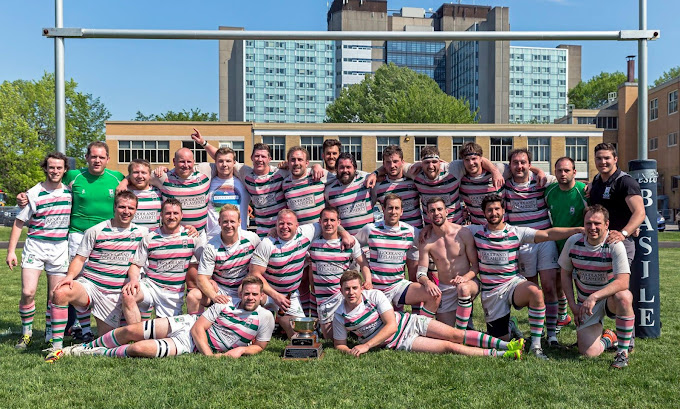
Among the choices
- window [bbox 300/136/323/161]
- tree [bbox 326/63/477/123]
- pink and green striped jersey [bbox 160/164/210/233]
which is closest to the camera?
pink and green striped jersey [bbox 160/164/210/233]

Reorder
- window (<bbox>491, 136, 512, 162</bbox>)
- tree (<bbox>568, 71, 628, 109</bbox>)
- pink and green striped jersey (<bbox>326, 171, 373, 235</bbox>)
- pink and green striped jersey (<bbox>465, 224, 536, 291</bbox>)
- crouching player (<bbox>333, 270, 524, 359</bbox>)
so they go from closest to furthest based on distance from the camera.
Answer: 1. crouching player (<bbox>333, 270, 524, 359</bbox>)
2. pink and green striped jersey (<bbox>465, 224, 536, 291</bbox>)
3. pink and green striped jersey (<bbox>326, 171, 373, 235</bbox>)
4. window (<bbox>491, 136, 512, 162</bbox>)
5. tree (<bbox>568, 71, 628, 109</bbox>)

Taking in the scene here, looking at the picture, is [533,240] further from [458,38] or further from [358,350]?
[458,38]

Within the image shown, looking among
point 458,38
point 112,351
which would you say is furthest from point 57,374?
point 458,38

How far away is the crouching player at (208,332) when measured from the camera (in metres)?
5.41

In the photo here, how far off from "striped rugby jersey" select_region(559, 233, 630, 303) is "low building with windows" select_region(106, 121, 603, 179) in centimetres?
3856

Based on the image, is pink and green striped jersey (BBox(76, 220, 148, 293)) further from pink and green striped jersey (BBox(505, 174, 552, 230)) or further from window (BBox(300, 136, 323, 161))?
window (BBox(300, 136, 323, 161))

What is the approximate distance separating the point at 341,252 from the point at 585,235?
95.2 inches

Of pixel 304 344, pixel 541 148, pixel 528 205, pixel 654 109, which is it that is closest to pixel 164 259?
pixel 304 344

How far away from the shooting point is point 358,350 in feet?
17.5

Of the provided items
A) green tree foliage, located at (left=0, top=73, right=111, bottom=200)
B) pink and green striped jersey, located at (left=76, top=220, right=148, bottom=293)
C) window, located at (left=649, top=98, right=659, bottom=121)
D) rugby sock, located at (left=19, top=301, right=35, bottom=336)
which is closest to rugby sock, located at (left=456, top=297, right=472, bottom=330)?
pink and green striped jersey, located at (left=76, top=220, right=148, bottom=293)

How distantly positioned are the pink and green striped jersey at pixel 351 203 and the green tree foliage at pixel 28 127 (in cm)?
3065

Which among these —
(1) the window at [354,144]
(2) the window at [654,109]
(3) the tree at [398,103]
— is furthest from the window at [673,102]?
(1) the window at [354,144]

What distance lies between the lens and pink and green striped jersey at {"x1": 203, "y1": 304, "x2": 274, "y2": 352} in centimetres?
546

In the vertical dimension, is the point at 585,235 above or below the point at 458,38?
below
